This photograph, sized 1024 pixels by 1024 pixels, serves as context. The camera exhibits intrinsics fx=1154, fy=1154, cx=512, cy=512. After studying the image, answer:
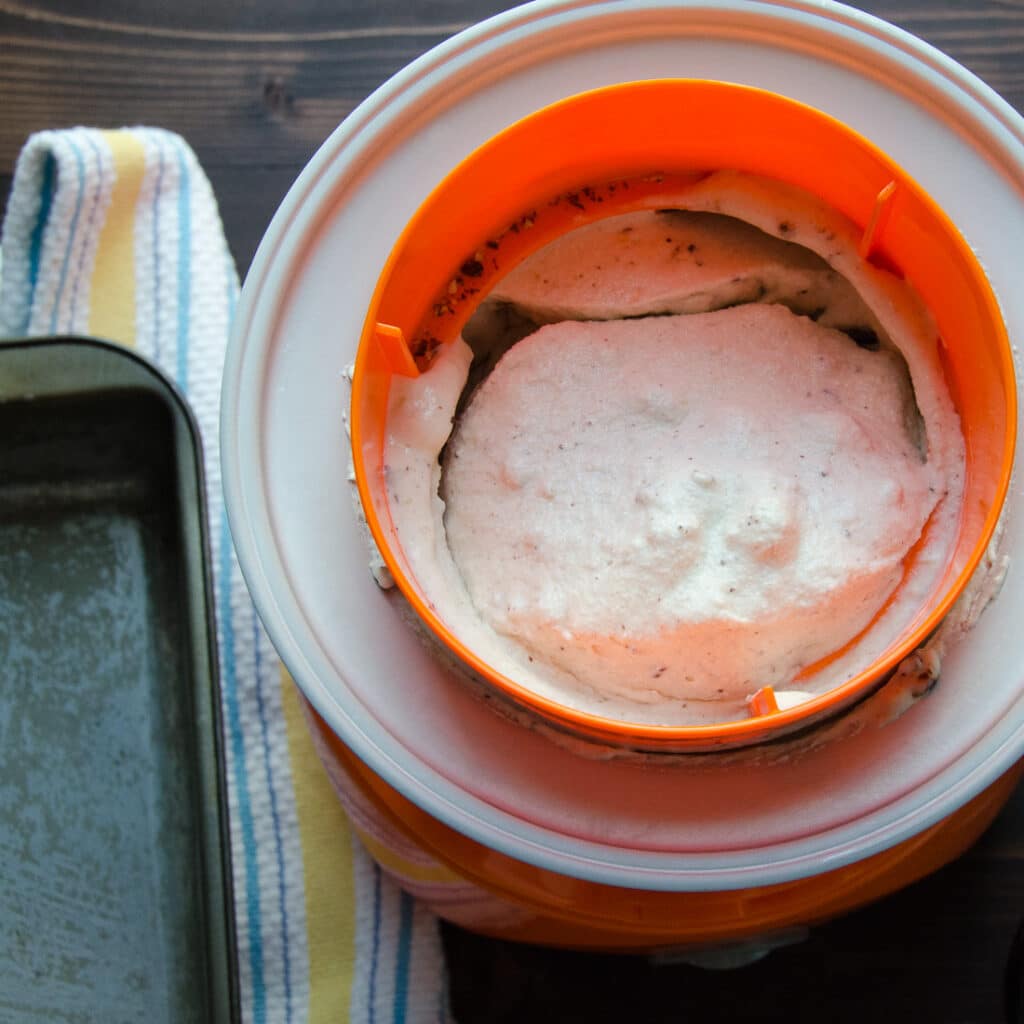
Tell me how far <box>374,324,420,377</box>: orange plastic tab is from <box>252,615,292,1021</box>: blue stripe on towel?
0.26 m

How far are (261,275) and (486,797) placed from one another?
22cm

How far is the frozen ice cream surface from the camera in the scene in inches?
16.3

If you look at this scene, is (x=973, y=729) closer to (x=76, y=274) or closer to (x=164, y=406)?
(x=164, y=406)

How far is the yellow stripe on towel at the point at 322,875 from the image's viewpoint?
0.63m

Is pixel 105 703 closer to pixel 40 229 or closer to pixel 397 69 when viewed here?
pixel 40 229

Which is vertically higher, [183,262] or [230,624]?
[183,262]

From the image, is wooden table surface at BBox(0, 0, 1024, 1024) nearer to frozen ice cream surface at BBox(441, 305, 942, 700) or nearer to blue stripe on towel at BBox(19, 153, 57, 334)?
blue stripe on towel at BBox(19, 153, 57, 334)

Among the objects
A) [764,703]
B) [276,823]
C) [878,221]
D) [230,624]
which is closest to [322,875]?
[276,823]

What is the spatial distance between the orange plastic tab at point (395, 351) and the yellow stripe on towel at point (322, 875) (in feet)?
0.85

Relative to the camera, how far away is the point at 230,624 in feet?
2.13

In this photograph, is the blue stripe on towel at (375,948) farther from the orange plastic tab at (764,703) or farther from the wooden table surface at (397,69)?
the orange plastic tab at (764,703)

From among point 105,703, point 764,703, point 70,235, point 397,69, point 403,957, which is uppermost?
point 397,69

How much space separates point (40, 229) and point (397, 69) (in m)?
0.24

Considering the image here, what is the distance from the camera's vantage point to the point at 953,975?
659mm
